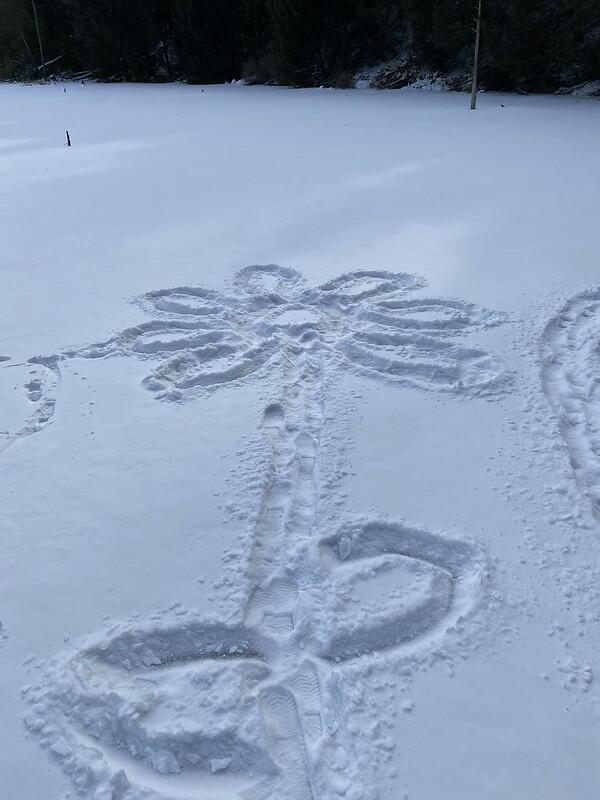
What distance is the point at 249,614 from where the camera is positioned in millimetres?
1988

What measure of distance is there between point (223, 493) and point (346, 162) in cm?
554

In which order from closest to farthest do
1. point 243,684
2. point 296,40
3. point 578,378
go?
point 243,684 < point 578,378 < point 296,40

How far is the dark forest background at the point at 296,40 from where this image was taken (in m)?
11.7

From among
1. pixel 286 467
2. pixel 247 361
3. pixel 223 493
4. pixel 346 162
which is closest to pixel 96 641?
pixel 223 493

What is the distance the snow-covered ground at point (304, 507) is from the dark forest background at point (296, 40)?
8121 mm

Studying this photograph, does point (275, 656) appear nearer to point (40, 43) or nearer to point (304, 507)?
point (304, 507)

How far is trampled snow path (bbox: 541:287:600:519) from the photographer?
99.8 inches

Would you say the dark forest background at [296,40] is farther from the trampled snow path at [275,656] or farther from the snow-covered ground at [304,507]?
the trampled snow path at [275,656]

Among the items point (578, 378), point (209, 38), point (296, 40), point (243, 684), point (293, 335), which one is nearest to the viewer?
point (243, 684)

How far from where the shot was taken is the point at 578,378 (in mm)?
3021

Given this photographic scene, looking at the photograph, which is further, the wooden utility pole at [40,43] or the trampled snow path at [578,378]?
the wooden utility pole at [40,43]

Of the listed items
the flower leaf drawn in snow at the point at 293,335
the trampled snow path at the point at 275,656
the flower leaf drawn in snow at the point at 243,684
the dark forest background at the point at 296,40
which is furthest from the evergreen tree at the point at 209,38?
the flower leaf drawn in snow at the point at 243,684

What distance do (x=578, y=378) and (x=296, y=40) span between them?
1393cm

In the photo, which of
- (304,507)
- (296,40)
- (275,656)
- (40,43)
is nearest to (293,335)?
(304,507)
